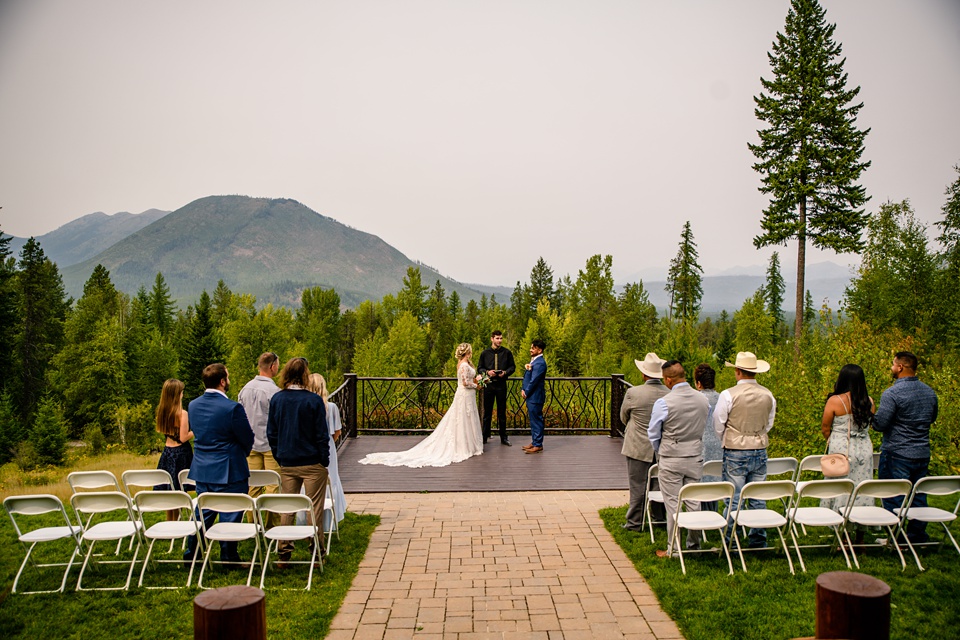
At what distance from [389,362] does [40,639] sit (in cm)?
4794

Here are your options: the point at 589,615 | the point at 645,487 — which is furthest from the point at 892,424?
the point at 589,615

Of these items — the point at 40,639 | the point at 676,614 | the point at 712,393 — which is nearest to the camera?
the point at 40,639

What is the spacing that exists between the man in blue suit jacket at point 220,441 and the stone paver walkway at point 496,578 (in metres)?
1.38

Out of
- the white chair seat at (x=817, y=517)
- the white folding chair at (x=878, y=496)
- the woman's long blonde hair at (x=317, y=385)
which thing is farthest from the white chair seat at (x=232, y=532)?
the white folding chair at (x=878, y=496)

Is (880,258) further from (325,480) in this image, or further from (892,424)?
(325,480)

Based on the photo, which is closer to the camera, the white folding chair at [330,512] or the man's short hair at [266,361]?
the white folding chair at [330,512]

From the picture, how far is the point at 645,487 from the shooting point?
258 inches

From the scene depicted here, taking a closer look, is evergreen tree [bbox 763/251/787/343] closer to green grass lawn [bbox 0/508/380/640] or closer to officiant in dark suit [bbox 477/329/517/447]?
officiant in dark suit [bbox 477/329/517/447]

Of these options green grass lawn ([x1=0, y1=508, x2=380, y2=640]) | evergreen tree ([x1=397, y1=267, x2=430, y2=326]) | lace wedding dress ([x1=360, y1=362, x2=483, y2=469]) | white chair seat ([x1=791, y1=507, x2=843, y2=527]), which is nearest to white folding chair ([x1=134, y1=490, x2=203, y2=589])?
green grass lawn ([x1=0, y1=508, x2=380, y2=640])

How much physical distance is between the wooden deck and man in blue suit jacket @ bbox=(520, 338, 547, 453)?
24cm

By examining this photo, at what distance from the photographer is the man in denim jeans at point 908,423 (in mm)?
5723

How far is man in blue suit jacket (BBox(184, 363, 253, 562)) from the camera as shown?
5.42m

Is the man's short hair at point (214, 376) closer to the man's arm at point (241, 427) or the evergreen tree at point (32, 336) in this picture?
the man's arm at point (241, 427)

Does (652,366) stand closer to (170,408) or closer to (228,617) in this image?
(170,408)
